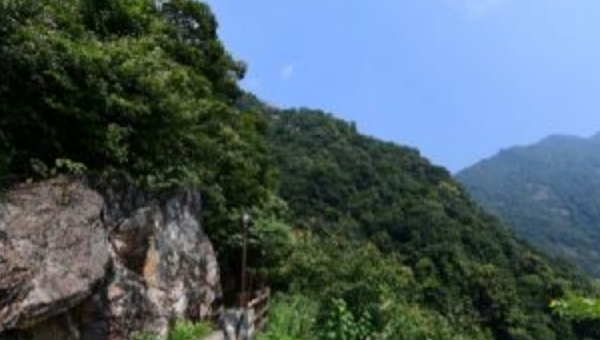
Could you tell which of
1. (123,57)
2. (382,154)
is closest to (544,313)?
(382,154)

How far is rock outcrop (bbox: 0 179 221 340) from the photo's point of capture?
1362 centimetres

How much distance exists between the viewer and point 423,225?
60.9 meters

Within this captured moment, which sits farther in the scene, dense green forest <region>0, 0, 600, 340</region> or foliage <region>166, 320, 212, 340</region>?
foliage <region>166, 320, 212, 340</region>

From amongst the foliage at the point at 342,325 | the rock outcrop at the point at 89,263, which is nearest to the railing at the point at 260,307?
the foliage at the point at 342,325

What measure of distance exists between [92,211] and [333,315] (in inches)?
339

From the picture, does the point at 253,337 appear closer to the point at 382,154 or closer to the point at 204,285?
the point at 204,285

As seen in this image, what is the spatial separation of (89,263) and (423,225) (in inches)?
1863

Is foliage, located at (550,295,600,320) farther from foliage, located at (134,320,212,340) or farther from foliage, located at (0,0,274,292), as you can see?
foliage, located at (134,320,212,340)

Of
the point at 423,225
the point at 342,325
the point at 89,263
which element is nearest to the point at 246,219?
the point at 342,325

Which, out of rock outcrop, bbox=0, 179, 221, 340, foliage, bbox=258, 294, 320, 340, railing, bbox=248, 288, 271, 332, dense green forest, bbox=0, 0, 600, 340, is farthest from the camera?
foliage, bbox=258, 294, 320, 340

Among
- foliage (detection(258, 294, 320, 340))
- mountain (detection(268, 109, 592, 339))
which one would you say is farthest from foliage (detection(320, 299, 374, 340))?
mountain (detection(268, 109, 592, 339))

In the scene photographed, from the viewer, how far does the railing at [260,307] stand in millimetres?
21281

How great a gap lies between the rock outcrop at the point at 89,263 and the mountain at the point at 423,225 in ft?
94.6

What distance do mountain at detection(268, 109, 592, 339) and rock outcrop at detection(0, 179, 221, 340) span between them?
2883 centimetres
